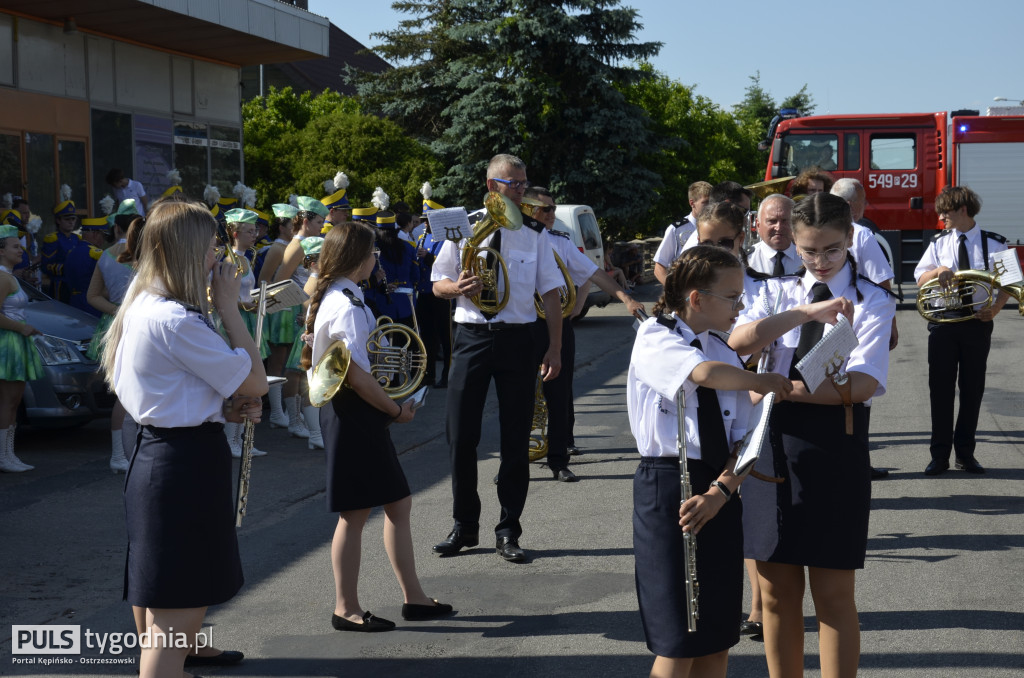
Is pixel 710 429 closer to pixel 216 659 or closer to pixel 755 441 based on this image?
pixel 755 441

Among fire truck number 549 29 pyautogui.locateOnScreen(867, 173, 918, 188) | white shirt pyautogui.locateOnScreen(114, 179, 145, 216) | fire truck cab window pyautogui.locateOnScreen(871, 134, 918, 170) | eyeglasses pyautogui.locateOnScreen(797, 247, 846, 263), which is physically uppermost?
fire truck cab window pyautogui.locateOnScreen(871, 134, 918, 170)

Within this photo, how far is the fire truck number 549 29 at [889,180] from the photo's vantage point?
21.3m

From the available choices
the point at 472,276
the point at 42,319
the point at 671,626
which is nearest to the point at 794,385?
the point at 671,626

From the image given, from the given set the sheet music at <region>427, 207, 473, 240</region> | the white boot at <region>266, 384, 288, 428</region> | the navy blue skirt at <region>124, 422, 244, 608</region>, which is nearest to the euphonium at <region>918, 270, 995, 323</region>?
the sheet music at <region>427, 207, 473, 240</region>

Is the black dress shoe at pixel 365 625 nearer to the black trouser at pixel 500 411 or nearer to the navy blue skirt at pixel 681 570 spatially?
the black trouser at pixel 500 411

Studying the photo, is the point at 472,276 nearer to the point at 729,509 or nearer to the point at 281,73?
the point at 729,509

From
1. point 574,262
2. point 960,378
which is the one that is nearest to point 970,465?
point 960,378

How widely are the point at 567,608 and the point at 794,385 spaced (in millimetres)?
2048

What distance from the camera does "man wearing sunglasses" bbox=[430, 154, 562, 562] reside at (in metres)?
6.02

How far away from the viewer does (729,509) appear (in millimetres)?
3379

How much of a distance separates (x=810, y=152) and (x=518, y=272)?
55.4ft

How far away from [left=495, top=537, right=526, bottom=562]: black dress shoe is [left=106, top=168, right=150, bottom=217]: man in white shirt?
10931mm

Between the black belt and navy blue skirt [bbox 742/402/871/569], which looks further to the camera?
the black belt

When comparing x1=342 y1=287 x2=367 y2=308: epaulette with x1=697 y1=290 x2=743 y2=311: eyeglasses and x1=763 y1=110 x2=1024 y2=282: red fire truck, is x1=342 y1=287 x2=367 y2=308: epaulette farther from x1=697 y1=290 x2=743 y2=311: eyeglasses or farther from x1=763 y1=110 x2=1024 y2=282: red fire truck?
x1=763 y1=110 x2=1024 y2=282: red fire truck
